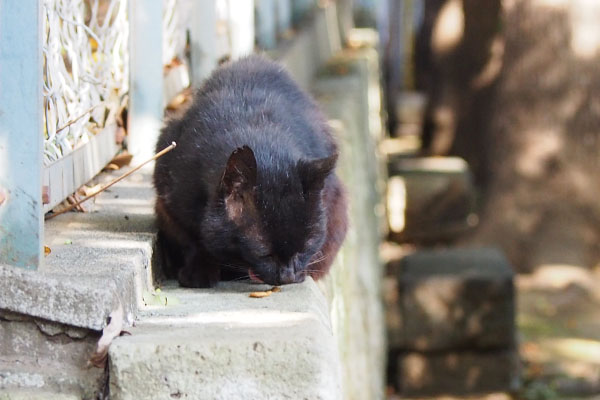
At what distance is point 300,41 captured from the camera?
28.4 feet

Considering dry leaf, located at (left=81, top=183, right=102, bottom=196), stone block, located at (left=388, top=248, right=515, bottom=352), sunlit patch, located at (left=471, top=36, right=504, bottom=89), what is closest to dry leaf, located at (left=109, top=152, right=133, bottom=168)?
dry leaf, located at (left=81, top=183, right=102, bottom=196)

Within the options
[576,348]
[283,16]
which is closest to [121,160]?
[576,348]

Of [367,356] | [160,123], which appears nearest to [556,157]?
[367,356]

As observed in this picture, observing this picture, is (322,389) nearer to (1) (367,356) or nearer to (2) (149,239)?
(2) (149,239)

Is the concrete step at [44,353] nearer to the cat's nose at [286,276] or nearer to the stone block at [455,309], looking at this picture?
the cat's nose at [286,276]

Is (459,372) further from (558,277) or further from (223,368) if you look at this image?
(223,368)

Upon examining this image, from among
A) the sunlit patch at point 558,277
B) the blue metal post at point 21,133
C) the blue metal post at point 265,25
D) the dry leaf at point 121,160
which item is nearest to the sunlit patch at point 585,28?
the sunlit patch at point 558,277

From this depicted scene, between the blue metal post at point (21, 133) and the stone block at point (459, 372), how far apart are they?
5.35m

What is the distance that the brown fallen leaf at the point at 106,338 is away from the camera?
2365 millimetres

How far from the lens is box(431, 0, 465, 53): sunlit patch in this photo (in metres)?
11.9

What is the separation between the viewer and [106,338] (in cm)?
237

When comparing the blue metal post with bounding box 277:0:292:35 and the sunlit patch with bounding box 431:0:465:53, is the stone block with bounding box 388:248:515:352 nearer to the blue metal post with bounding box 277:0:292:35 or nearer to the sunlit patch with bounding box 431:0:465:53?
the blue metal post with bounding box 277:0:292:35

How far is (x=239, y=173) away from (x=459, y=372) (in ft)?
16.4

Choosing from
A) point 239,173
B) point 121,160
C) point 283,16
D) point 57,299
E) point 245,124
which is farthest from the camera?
point 283,16
